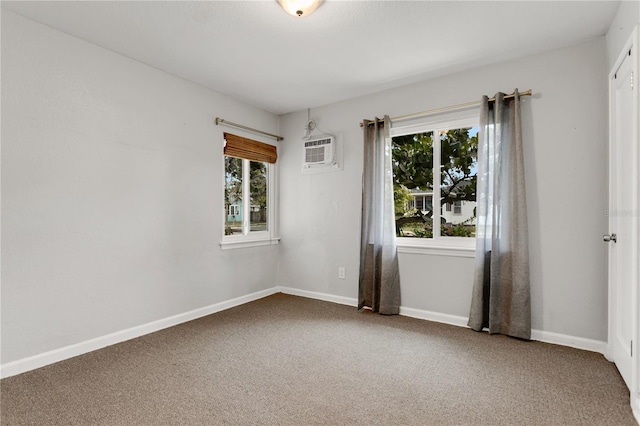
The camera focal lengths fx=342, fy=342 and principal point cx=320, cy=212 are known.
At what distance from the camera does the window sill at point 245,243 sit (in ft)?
12.5

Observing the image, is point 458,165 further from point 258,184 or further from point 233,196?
point 233,196

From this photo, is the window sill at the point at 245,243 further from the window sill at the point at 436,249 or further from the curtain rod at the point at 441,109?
the curtain rod at the point at 441,109

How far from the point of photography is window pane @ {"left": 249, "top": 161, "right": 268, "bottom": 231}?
425 centimetres

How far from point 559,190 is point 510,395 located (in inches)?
66.2

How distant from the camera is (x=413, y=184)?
3.63m

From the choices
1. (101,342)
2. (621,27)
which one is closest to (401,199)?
(621,27)

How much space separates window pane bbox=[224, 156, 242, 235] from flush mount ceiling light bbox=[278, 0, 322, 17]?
2050 millimetres

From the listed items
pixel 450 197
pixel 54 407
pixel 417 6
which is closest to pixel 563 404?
pixel 450 197

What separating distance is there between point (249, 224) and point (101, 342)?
6.38 ft

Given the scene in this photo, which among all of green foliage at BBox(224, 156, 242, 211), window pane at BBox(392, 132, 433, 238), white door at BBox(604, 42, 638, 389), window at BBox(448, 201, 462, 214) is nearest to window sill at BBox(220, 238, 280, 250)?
green foliage at BBox(224, 156, 242, 211)

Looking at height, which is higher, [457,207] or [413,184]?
[413,184]

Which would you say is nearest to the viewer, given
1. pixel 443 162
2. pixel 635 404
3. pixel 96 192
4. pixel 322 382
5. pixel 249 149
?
pixel 635 404

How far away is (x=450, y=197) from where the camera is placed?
3408mm

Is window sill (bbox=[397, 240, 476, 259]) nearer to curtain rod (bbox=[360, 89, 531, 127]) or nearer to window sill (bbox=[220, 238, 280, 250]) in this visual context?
curtain rod (bbox=[360, 89, 531, 127])
